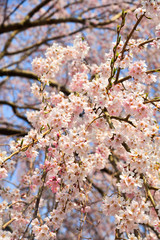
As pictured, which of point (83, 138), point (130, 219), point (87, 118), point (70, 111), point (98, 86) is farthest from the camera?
point (87, 118)

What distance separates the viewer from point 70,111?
251 centimetres

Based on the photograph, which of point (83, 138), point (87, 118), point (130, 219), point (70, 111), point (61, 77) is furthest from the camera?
point (61, 77)

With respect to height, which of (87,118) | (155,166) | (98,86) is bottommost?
(155,166)

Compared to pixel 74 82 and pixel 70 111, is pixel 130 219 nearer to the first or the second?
pixel 70 111

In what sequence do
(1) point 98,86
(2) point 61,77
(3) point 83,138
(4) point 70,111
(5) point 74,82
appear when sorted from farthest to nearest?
(2) point 61,77 → (5) point 74,82 → (4) point 70,111 → (1) point 98,86 → (3) point 83,138

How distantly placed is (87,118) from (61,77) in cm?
608

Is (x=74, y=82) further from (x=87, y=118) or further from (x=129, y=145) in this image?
(x=129, y=145)

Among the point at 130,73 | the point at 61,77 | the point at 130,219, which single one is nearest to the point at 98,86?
the point at 130,73

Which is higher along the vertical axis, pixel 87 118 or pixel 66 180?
pixel 87 118

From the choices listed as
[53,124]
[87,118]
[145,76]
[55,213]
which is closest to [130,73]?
[145,76]

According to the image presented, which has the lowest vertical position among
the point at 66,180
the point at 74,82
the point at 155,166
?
the point at 66,180

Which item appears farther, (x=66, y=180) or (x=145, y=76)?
(x=145, y=76)

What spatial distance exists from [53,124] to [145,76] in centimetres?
97

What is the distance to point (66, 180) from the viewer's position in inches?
87.9
